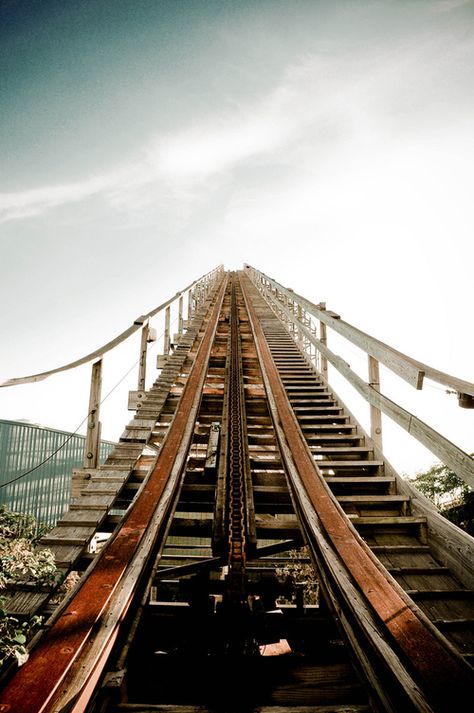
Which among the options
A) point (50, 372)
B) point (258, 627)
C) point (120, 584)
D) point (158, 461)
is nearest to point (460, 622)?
point (258, 627)

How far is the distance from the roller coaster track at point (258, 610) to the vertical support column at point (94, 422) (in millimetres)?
489

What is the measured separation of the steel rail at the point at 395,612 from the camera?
1265mm

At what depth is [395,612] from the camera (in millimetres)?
1623

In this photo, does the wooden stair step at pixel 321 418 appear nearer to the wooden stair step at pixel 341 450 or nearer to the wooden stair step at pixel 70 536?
the wooden stair step at pixel 341 450

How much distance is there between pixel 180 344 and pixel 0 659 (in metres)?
7.38

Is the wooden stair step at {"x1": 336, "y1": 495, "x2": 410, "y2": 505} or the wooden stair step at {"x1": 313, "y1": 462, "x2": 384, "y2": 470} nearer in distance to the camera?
the wooden stair step at {"x1": 336, "y1": 495, "x2": 410, "y2": 505}

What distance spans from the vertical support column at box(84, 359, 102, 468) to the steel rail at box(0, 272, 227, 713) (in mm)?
764

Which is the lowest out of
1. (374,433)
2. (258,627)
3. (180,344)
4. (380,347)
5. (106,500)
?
(258,627)

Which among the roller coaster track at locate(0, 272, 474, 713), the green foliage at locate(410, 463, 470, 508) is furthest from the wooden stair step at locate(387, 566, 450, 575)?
the green foliage at locate(410, 463, 470, 508)

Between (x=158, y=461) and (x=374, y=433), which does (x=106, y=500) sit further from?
(x=374, y=433)

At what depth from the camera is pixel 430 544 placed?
2.64m

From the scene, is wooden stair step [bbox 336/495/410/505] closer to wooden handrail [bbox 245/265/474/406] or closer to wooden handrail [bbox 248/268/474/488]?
wooden handrail [bbox 248/268/474/488]

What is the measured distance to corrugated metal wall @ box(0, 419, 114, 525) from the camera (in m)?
20.0

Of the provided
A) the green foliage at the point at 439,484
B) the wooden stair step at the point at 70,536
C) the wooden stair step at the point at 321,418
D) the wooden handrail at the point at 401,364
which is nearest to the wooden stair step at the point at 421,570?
the wooden handrail at the point at 401,364
